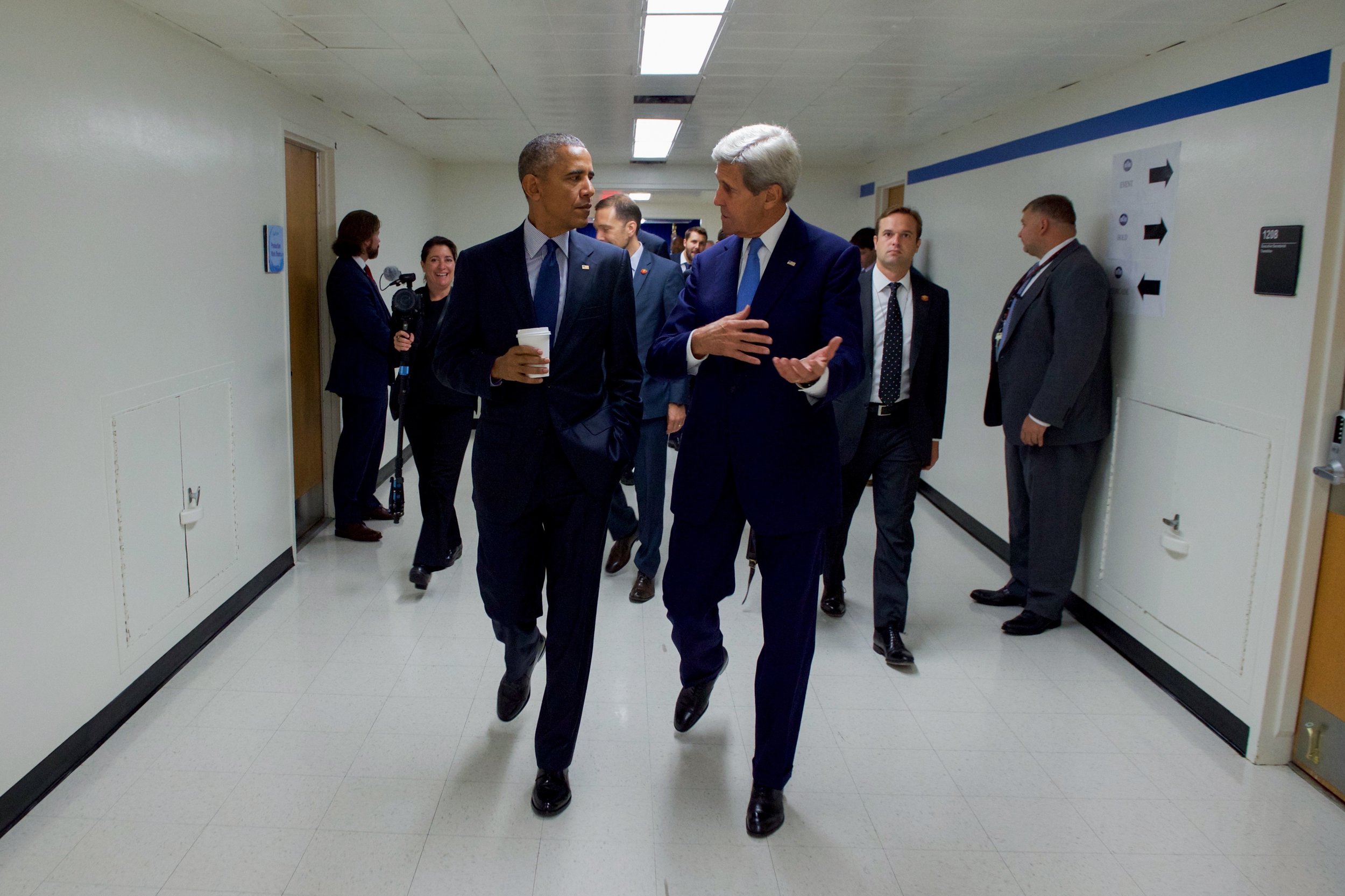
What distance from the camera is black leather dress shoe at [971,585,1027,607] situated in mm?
4430

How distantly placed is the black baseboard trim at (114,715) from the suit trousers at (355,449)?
91 centimetres

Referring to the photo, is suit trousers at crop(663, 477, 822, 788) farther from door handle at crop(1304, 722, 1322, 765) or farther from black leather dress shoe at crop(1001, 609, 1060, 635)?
black leather dress shoe at crop(1001, 609, 1060, 635)

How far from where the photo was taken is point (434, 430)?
426 cm

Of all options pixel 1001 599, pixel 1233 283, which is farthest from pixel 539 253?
pixel 1001 599

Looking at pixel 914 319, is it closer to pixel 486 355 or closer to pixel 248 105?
pixel 486 355

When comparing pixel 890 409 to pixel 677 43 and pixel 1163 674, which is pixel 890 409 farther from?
pixel 677 43

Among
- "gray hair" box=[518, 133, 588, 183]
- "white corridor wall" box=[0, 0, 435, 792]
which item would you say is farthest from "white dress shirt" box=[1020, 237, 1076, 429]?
"white corridor wall" box=[0, 0, 435, 792]

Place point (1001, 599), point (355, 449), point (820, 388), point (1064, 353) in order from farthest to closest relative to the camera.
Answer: point (355, 449) < point (1001, 599) < point (1064, 353) < point (820, 388)

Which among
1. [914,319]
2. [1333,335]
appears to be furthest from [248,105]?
[1333,335]

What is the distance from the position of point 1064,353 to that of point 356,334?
3.59 meters

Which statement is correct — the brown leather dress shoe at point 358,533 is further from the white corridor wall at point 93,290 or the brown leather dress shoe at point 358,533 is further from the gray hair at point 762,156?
the gray hair at point 762,156

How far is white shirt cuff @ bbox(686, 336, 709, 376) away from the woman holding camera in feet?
6.16

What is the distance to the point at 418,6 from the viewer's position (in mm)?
3379

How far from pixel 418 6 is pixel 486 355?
1681 millimetres
